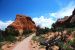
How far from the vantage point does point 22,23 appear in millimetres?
73750

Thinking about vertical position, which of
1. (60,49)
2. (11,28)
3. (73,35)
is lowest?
(60,49)

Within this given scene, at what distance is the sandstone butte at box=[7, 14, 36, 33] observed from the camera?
6861 cm

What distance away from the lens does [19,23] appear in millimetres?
71562

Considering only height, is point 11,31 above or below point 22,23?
below

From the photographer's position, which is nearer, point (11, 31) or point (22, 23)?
point (11, 31)

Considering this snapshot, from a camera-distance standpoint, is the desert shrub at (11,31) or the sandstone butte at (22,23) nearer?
the desert shrub at (11,31)

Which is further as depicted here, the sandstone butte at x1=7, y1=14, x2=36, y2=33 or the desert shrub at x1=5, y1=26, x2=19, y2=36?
the sandstone butte at x1=7, y1=14, x2=36, y2=33

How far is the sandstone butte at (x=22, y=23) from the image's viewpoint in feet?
225

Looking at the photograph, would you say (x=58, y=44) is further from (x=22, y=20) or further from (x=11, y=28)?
(x=22, y=20)

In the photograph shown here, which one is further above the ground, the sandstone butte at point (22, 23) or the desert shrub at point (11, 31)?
the sandstone butte at point (22, 23)

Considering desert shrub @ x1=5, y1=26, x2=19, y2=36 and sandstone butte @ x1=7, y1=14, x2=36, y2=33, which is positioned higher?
sandstone butte @ x1=7, y1=14, x2=36, y2=33


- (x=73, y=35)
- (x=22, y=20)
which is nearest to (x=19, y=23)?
(x=22, y=20)

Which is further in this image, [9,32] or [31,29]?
[31,29]

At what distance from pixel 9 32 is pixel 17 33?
396cm
